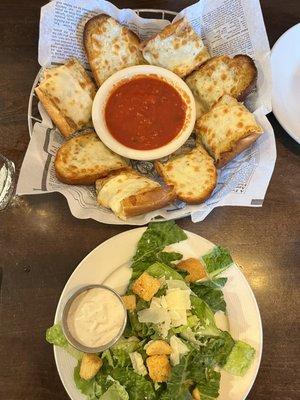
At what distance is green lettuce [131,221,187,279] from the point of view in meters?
1.94

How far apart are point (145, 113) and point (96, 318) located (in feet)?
3.04

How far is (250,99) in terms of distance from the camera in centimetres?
223

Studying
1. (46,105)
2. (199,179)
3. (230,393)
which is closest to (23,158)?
(46,105)

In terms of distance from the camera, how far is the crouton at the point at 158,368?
1.80 metres

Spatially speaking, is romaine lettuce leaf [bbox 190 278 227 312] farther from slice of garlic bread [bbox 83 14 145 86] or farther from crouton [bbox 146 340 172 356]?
slice of garlic bread [bbox 83 14 145 86]

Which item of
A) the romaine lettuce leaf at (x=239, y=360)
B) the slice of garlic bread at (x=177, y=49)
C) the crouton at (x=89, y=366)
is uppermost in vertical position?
the slice of garlic bread at (x=177, y=49)

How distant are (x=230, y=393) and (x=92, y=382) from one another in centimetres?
53

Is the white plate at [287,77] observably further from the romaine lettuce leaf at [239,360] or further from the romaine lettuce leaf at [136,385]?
the romaine lettuce leaf at [136,385]

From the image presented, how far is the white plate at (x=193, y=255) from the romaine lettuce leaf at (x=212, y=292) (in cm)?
3

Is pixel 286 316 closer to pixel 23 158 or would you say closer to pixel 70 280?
pixel 70 280

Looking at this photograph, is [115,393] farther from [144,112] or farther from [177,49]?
[177,49]

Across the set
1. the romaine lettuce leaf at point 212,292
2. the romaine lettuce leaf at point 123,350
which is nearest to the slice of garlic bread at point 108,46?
the romaine lettuce leaf at point 212,292

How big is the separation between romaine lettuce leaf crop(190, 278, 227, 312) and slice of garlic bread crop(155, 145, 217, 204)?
344 mm

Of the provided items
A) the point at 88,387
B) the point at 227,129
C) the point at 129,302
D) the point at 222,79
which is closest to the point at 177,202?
the point at 227,129
